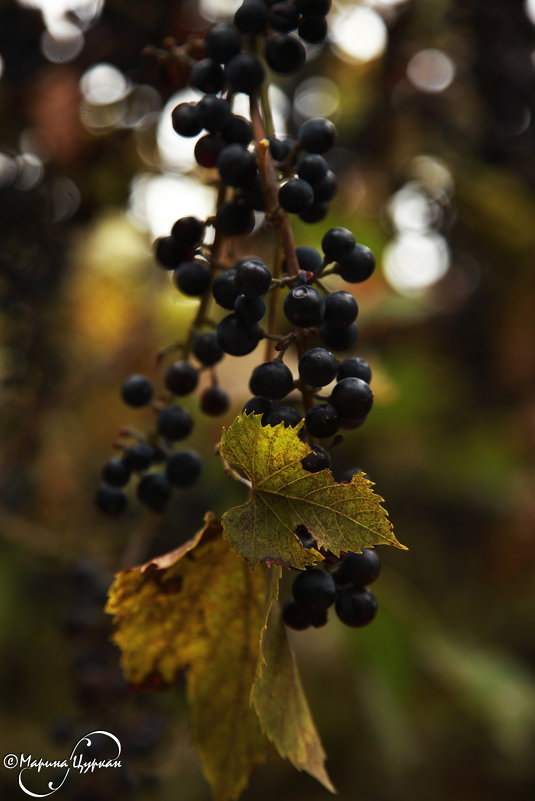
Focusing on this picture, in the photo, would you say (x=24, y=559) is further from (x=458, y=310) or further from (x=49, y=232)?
(x=458, y=310)

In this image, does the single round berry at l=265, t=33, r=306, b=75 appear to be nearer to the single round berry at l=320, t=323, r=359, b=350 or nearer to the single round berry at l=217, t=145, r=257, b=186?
the single round berry at l=217, t=145, r=257, b=186

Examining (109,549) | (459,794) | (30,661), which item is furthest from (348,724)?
(109,549)

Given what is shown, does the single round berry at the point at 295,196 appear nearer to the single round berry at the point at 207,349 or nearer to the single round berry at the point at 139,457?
the single round berry at the point at 207,349

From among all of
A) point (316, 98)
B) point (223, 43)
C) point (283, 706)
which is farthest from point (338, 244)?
point (316, 98)

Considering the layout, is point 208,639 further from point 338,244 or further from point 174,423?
point 338,244

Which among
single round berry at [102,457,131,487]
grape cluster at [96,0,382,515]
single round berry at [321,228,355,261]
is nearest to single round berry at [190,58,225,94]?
grape cluster at [96,0,382,515]

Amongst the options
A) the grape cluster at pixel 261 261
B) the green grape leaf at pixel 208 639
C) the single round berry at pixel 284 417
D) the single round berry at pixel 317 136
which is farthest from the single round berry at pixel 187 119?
the green grape leaf at pixel 208 639
